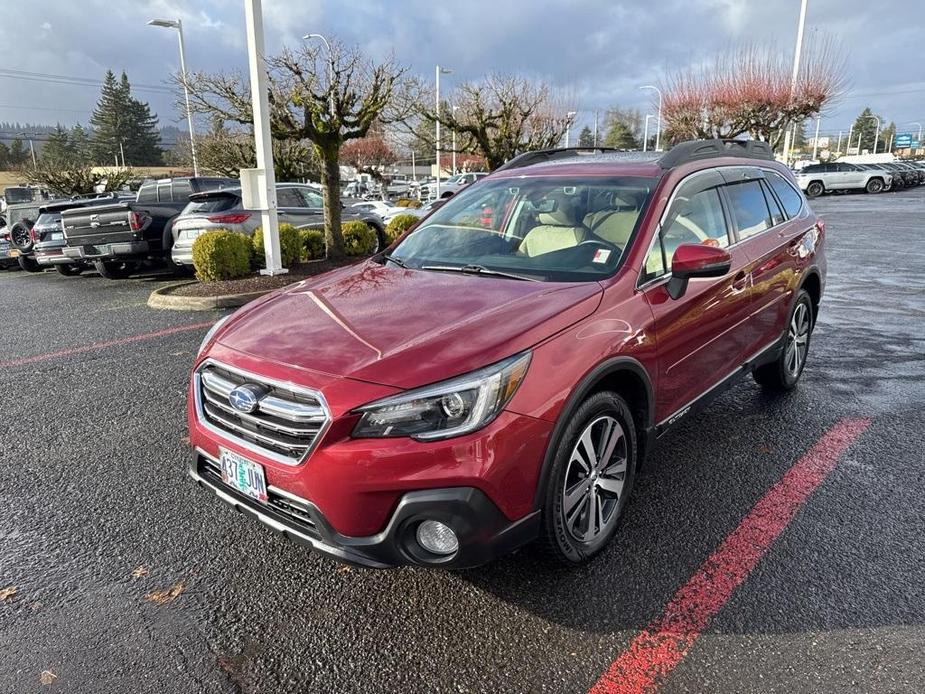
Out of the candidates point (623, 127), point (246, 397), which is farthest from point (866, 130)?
point (246, 397)

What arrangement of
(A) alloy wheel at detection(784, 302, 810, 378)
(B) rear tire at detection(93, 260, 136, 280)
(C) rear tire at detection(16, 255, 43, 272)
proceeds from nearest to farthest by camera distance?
(A) alloy wheel at detection(784, 302, 810, 378) → (B) rear tire at detection(93, 260, 136, 280) → (C) rear tire at detection(16, 255, 43, 272)

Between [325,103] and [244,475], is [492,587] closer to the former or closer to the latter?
[244,475]

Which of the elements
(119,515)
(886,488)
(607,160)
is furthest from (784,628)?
(119,515)

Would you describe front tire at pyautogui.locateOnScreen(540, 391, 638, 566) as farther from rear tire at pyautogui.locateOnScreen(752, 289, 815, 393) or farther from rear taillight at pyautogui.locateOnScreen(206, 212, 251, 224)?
rear taillight at pyautogui.locateOnScreen(206, 212, 251, 224)

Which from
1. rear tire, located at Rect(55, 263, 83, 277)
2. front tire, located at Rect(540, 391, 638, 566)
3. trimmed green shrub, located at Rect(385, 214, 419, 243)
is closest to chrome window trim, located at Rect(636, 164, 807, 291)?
front tire, located at Rect(540, 391, 638, 566)

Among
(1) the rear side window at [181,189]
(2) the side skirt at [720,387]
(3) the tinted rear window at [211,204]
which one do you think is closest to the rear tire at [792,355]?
(2) the side skirt at [720,387]

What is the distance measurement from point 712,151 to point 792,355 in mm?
1817

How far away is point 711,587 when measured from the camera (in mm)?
2674

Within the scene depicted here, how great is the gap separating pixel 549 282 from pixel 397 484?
4.17ft

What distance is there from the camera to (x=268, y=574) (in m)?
2.82

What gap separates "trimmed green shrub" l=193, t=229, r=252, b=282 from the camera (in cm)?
963

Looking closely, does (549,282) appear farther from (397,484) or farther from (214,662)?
(214,662)

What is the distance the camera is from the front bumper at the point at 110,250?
435 inches

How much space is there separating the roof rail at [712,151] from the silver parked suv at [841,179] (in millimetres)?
36227
